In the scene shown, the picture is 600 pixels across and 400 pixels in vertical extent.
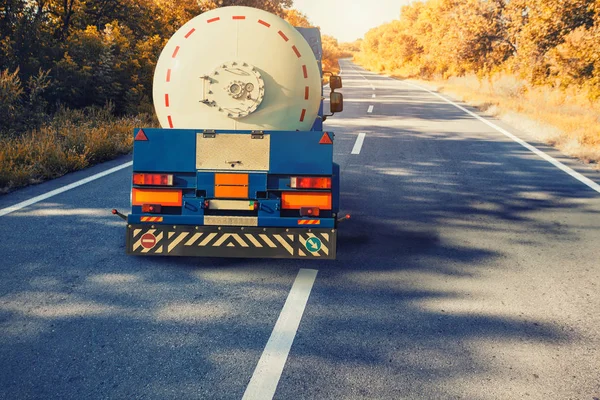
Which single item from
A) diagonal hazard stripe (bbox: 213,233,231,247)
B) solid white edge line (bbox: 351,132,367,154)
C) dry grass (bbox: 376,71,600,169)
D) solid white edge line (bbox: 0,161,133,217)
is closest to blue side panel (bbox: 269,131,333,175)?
diagonal hazard stripe (bbox: 213,233,231,247)

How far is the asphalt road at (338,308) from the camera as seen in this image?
316 centimetres

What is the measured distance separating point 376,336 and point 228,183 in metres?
1.77

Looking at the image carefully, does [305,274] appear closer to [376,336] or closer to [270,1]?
[376,336]

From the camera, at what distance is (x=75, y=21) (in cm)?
1578

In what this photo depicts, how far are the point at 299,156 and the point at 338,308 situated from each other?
1.27 metres

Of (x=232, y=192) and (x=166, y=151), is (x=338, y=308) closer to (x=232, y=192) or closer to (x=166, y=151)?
(x=232, y=192)

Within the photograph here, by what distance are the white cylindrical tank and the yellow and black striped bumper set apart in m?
0.94

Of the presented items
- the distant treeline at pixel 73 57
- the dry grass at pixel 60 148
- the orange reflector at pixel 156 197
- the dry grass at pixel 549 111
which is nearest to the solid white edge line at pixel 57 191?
the dry grass at pixel 60 148

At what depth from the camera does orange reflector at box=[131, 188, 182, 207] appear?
470 cm

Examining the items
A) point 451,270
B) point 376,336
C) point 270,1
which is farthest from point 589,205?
point 270,1

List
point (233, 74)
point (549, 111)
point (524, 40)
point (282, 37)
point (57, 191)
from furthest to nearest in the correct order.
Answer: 1. point (524, 40)
2. point (549, 111)
3. point (57, 191)
4. point (282, 37)
5. point (233, 74)

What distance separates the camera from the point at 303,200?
4.71 meters

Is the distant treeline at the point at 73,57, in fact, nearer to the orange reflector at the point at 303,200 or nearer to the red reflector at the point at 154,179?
the red reflector at the point at 154,179

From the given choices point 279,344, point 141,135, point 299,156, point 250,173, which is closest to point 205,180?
point 250,173
